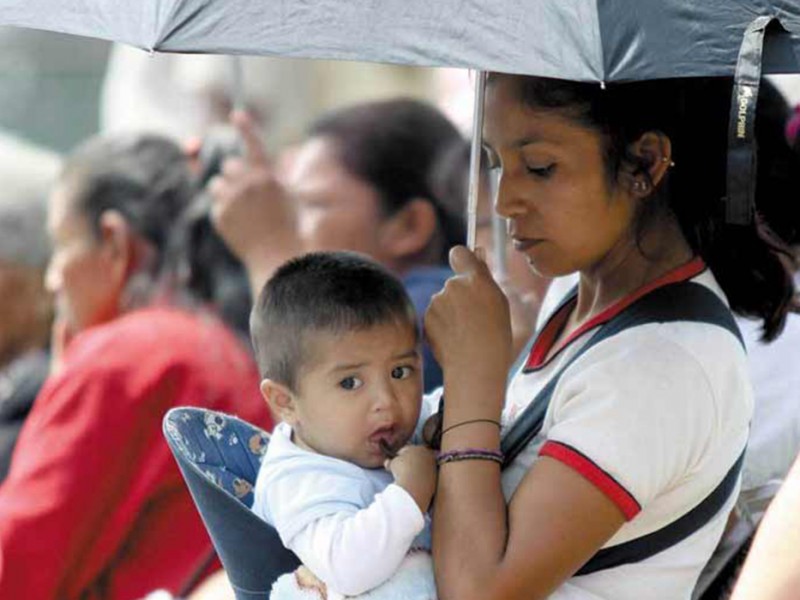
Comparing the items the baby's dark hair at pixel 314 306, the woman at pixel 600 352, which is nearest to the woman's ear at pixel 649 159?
the woman at pixel 600 352

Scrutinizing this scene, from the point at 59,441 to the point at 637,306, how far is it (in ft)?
5.94

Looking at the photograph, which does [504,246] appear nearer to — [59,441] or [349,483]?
[59,441]

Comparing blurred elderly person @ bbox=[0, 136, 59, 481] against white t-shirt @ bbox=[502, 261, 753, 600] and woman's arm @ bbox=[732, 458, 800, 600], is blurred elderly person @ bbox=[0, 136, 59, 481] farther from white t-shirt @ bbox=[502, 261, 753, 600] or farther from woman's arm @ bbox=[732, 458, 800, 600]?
woman's arm @ bbox=[732, 458, 800, 600]

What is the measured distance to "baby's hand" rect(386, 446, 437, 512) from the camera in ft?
8.25

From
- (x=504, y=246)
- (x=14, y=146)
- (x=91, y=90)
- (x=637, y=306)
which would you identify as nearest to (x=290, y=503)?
(x=637, y=306)

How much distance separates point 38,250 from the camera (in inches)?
192

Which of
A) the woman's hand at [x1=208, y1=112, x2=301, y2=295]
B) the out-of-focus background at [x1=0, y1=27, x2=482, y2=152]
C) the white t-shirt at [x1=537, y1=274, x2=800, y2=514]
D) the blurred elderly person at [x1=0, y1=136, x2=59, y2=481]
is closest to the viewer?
the white t-shirt at [x1=537, y1=274, x2=800, y2=514]

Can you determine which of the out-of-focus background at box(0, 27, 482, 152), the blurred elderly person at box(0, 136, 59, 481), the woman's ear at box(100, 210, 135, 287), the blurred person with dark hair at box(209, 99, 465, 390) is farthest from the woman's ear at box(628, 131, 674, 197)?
the out-of-focus background at box(0, 27, 482, 152)

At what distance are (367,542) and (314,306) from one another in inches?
15.0

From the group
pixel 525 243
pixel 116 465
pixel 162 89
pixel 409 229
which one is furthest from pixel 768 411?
pixel 162 89

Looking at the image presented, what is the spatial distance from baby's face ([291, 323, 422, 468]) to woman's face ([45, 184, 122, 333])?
6.57 feet

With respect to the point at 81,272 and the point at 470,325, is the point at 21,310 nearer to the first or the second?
the point at 81,272

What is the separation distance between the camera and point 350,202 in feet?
14.1

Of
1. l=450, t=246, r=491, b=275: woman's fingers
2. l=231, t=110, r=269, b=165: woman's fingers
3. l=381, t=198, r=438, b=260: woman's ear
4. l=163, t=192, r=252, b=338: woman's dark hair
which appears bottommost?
l=163, t=192, r=252, b=338: woman's dark hair
